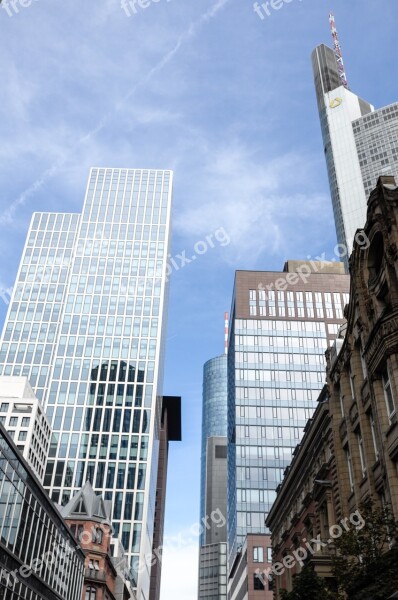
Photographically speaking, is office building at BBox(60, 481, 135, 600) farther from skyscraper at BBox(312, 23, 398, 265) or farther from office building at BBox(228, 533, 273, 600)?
skyscraper at BBox(312, 23, 398, 265)

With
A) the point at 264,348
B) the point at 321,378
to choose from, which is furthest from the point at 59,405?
the point at 321,378

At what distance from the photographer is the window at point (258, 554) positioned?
98162 millimetres

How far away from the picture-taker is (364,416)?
102 feet

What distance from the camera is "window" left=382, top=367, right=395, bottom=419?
2706 centimetres

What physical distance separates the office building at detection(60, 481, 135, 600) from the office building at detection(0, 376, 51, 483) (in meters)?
40.2

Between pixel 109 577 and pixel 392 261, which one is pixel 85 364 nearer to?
pixel 109 577

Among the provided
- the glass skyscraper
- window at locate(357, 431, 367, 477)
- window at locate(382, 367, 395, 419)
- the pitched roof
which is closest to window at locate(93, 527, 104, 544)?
the pitched roof

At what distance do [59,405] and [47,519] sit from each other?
9275 cm

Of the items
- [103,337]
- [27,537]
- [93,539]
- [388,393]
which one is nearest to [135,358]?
[103,337]

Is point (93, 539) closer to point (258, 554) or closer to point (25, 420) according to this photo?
point (258, 554)

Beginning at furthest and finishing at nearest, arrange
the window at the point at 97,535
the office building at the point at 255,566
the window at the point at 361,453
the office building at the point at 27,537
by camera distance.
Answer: the office building at the point at 255,566 → the window at the point at 97,535 → the office building at the point at 27,537 → the window at the point at 361,453

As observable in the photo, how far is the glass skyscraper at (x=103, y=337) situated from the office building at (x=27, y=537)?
72759 millimetres

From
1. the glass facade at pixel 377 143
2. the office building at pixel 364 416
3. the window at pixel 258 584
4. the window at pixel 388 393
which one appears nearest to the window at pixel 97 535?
the window at pixel 258 584

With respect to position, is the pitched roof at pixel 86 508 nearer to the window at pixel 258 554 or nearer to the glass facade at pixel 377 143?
the window at pixel 258 554
